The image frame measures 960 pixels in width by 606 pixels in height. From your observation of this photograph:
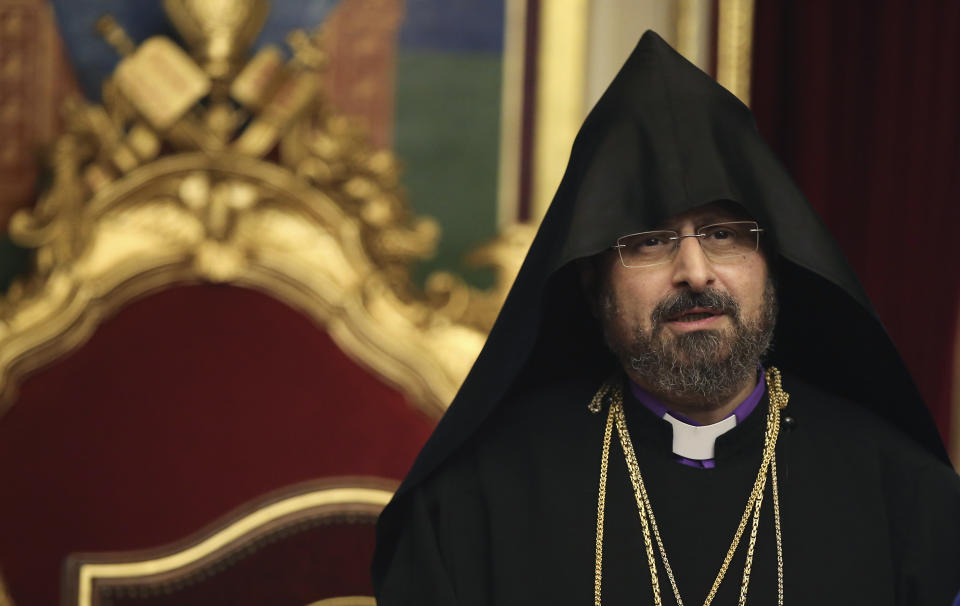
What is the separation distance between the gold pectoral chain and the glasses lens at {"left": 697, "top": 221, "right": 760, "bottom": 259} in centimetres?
28

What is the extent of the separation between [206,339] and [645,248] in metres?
1.22

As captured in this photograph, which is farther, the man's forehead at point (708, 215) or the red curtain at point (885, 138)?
the red curtain at point (885, 138)

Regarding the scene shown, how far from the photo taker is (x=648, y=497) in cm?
206

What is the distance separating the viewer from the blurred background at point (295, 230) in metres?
2.76

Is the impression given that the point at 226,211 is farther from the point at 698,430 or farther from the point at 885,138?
the point at 885,138

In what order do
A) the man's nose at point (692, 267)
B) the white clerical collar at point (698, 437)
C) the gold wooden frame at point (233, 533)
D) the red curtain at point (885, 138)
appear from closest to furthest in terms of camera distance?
the man's nose at point (692, 267), the white clerical collar at point (698, 437), the gold wooden frame at point (233, 533), the red curtain at point (885, 138)

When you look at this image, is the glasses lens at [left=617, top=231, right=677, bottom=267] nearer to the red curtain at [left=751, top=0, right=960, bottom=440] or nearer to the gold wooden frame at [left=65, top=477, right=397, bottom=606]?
the gold wooden frame at [left=65, top=477, right=397, bottom=606]

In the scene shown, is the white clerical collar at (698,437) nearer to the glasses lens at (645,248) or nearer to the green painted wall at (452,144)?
the glasses lens at (645,248)

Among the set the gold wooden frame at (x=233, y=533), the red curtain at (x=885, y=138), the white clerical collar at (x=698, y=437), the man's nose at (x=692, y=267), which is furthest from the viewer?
the red curtain at (x=885, y=138)

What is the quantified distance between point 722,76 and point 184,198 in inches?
53.9

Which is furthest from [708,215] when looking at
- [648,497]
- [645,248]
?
[648,497]

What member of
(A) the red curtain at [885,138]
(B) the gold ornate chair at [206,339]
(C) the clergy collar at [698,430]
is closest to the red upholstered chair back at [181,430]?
(B) the gold ornate chair at [206,339]

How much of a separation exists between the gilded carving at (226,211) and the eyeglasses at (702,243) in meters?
0.97

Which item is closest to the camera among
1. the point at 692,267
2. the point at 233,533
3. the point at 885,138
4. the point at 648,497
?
the point at 692,267
